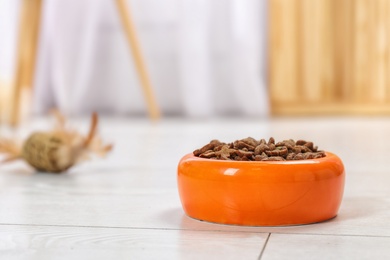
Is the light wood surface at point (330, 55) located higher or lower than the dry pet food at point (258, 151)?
lower

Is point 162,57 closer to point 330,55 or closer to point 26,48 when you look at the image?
point 330,55

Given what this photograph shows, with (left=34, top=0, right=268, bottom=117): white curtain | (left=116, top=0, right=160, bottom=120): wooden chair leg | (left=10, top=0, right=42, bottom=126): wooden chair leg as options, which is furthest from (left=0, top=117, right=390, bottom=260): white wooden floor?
(left=34, top=0, right=268, bottom=117): white curtain

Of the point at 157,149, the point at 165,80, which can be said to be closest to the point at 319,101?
the point at 165,80

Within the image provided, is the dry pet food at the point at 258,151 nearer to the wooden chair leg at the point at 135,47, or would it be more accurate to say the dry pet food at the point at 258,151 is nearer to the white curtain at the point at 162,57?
the wooden chair leg at the point at 135,47

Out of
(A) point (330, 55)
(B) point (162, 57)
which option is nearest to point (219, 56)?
(B) point (162, 57)

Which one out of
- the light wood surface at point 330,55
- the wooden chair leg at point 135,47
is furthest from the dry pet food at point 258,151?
the light wood surface at point 330,55

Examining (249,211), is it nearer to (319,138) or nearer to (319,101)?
(319,138)

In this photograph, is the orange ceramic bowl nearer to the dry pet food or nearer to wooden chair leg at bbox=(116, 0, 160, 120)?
the dry pet food
